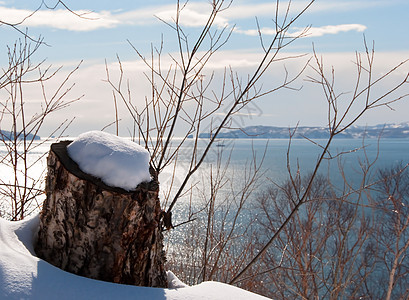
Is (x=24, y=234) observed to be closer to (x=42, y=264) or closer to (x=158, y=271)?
(x=42, y=264)

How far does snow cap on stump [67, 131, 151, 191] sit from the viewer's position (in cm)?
155

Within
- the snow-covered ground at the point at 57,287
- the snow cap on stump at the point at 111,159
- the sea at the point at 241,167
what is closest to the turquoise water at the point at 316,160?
the sea at the point at 241,167

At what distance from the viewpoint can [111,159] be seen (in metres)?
1.58

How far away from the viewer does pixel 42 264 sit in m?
1.41

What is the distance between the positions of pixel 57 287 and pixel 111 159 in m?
0.50

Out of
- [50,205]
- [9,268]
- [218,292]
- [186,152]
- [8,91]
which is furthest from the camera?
[8,91]

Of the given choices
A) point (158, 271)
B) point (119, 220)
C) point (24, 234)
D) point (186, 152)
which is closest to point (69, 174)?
point (119, 220)

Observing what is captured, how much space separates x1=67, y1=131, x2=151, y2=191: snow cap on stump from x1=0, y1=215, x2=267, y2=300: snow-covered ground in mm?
369

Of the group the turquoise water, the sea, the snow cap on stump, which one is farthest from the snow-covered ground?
the turquoise water

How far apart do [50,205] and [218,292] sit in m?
0.77

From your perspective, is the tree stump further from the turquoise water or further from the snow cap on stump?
the turquoise water

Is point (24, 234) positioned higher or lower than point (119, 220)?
lower

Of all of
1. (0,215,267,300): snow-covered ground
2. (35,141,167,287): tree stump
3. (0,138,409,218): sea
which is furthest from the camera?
(0,138,409,218): sea

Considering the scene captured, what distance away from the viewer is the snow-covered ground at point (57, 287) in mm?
1259
